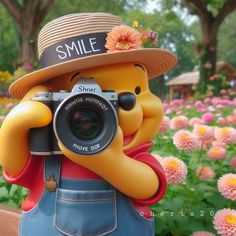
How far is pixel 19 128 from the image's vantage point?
4.64 ft

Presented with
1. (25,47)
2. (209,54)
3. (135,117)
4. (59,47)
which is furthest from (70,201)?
(209,54)

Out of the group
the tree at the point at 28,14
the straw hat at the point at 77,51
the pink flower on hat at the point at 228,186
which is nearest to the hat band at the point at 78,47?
the straw hat at the point at 77,51

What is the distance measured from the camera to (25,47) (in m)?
10.2

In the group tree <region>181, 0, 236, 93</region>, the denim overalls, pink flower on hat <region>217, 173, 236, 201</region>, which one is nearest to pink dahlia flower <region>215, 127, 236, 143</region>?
pink flower on hat <region>217, 173, 236, 201</region>

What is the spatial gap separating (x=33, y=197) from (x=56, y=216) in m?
0.15

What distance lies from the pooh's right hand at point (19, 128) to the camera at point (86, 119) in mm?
85

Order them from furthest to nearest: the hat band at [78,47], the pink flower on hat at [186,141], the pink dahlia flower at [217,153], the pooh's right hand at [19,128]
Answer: the pink dahlia flower at [217,153], the pink flower on hat at [186,141], the hat band at [78,47], the pooh's right hand at [19,128]

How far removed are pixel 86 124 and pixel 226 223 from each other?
65 centimetres

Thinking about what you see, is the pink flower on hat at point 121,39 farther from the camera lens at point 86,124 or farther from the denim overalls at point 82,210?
the denim overalls at point 82,210

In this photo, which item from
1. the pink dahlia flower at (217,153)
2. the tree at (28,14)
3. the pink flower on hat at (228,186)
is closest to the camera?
the pink flower on hat at (228,186)

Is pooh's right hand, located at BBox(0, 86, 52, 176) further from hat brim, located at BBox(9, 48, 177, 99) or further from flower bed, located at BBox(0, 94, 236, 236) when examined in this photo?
flower bed, located at BBox(0, 94, 236, 236)

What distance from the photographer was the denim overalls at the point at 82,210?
56.6 inches

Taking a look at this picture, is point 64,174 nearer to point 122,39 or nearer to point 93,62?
point 93,62

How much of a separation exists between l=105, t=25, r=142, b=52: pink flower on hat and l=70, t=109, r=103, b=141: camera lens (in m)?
0.27
